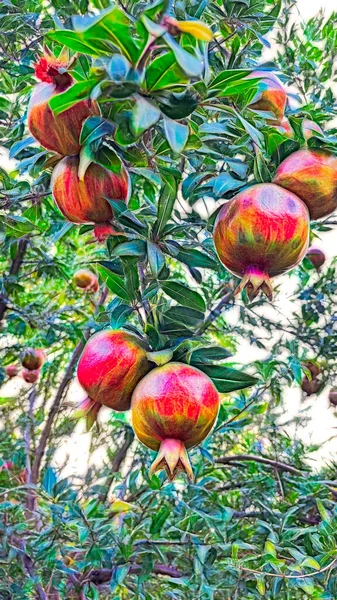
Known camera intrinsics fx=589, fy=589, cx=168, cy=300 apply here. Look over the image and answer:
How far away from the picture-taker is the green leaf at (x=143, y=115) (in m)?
0.61

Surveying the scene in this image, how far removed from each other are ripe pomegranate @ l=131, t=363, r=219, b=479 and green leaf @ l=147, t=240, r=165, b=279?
139 mm

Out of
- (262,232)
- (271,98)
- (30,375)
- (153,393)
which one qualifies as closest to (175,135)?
(262,232)

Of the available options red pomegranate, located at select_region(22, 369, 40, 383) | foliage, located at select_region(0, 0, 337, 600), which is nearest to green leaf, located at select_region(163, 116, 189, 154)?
foliage, located at select_region(0, 0, 337, 600)

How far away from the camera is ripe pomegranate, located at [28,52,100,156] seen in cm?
84

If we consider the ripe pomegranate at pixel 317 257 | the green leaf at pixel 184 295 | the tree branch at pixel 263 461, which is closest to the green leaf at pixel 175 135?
the green leaf at pixel 184 295

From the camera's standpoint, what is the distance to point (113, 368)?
0.87 meters

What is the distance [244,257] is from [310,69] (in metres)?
1.52

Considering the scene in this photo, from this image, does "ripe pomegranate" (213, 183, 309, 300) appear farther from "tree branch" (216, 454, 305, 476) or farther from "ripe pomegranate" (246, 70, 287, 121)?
"tree branch" (216, 454, 305, 476)

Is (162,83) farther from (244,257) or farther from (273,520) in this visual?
(273,520)

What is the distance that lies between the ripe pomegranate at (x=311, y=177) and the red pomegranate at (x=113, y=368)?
1.14 feet

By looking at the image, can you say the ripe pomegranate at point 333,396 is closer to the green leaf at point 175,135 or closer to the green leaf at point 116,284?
the green leaf at point 116,284

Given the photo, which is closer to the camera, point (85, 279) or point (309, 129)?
point (309, 129)

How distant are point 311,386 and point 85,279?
1.21m

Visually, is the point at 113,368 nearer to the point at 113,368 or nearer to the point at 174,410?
the point at 113,368
